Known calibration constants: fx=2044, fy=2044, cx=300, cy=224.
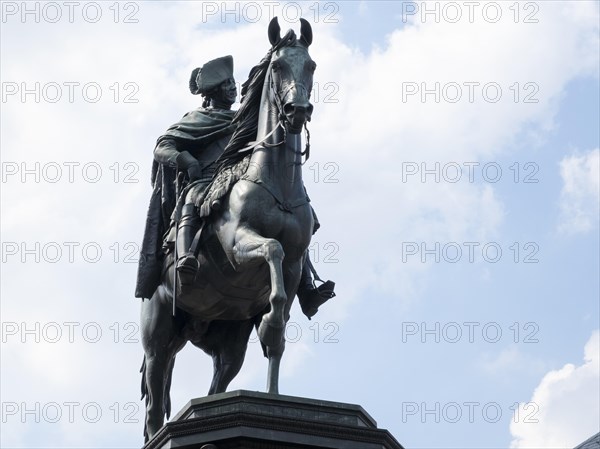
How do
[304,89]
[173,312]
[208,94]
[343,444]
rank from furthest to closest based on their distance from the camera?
1. [208,94]
2. [173,312]
3. [304,89]
4. [343,444]

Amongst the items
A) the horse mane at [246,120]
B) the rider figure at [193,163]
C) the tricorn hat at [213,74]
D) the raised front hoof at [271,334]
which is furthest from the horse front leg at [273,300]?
the tricorn hat at [213,74]

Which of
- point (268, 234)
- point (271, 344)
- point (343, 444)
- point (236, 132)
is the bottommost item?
point (343, 444)

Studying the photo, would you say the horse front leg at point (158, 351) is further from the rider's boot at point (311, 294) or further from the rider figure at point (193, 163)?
the rider's boot at point (311, 294)

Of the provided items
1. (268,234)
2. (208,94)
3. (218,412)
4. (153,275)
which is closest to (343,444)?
(218,412)

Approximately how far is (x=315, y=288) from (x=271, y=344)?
83.0 inches

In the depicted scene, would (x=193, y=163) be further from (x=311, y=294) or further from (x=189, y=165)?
(x=311, y=294)

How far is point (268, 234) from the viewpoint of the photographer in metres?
24.5

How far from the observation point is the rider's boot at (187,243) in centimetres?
2500

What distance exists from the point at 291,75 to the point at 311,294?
116 inches

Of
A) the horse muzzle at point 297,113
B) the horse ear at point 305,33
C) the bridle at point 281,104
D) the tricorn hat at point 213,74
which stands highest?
the tricorn hat at point 213,74

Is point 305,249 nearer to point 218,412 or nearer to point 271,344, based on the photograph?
point 271,344

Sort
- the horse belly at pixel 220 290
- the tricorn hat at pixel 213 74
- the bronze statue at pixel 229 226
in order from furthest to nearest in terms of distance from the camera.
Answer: the tricorn hat at pixel 213 74, the horse belly at pixel 220 290, the bronze statue at pixel 229 226

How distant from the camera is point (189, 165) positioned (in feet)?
86.5

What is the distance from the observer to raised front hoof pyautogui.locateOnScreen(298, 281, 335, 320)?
84.3 feet
